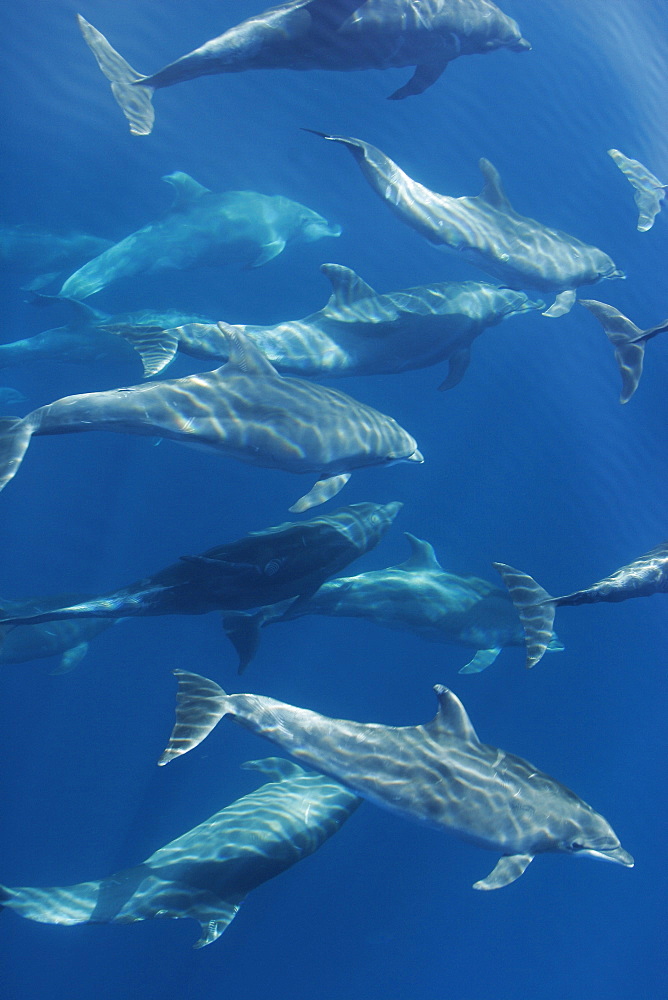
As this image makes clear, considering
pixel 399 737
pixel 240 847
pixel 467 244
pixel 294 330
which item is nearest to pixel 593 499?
pixel 467 244

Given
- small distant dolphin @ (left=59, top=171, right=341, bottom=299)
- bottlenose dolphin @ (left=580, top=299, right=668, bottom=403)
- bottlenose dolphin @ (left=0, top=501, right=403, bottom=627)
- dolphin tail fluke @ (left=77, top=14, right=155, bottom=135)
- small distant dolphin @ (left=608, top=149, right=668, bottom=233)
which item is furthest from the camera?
small distant dolphin @ (left=608, top=149, right=668, bottom=233)

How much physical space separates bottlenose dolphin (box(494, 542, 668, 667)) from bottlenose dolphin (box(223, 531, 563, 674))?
1.78 meters

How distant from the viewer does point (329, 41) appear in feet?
30.1

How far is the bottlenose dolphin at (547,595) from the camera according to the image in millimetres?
8453

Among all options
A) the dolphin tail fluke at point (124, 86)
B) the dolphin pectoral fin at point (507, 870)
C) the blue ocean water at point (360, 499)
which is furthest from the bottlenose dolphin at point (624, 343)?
the dolphin tail fluke at point (124, 86)

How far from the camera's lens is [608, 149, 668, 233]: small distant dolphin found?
50.2 ft

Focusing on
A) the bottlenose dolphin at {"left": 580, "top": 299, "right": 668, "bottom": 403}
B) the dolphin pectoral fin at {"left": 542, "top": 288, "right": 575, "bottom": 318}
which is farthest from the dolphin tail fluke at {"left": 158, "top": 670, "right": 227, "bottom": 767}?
the dolphin pectoral fin at {"left": 542, "top": 288, "right": 575, "bottom": 318}

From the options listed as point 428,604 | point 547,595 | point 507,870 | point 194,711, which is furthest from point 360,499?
point 507,870

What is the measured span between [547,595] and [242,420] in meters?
4.77

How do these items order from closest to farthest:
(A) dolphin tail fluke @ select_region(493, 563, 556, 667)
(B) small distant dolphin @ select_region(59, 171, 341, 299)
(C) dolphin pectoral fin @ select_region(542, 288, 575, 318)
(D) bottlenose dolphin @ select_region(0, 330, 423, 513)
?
1. (D) bottlenose dolphin @ select_region(0, 330, 423, 513)
2. (A) dolphin tail fluke @ select_region(493, 563, 556, 667)
3. (C) dolphin pectoral fin @ select_region(542, 288, 575, 318)
4. (B) small distant dolphin @ select_region(59, 171, 341, 299)

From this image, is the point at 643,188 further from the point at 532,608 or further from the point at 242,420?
the point at 242,420

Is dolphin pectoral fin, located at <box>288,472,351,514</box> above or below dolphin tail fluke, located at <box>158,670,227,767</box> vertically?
Result: above

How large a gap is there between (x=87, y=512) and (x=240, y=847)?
6.65 metres

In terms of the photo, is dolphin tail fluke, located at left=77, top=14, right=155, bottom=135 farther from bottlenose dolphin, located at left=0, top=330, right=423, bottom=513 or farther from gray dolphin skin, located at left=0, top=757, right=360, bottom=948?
gray dolphin skin, located at left=0, top=757, right=360, bottom=948
